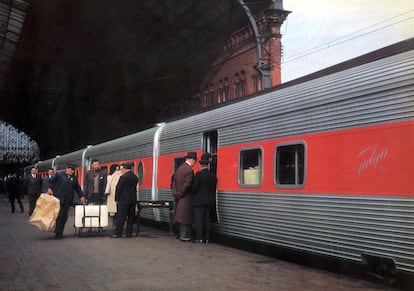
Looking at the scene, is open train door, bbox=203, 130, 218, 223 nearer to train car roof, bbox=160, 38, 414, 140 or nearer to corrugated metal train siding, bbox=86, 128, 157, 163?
train car roof, bbox=160, 38, 414, 140

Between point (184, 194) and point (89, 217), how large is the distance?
269 centimetres

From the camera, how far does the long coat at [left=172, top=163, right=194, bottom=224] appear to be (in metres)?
11.2

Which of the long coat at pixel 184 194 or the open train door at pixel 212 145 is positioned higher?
the open train door at pixel 212 145

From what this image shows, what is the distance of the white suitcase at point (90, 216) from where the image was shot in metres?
12.4

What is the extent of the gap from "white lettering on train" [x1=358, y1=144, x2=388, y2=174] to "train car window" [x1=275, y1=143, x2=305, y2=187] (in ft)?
4.62

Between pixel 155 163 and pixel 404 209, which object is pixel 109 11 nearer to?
pixel 155 163

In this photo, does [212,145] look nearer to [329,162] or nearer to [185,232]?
[185,232]

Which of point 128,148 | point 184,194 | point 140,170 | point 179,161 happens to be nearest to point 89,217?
point 179,161

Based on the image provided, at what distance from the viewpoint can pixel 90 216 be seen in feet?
41.2

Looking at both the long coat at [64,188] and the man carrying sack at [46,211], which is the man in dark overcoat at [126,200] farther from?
the man carrying sack at [46,211]

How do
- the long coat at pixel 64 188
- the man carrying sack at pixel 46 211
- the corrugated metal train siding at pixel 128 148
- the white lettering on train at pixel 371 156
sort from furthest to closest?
the corrugated metal train siding at pixel 128 148, the long coat at pixel 64 188, the man carrying sack at pixel 46 211, the white lettering on train at pixel 371 156

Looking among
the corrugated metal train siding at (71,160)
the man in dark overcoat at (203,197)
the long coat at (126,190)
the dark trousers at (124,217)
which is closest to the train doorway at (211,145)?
the man in dark overcoat at (203,197)

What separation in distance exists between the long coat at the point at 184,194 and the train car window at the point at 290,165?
9.15ft

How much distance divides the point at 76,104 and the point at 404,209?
1728 inches
